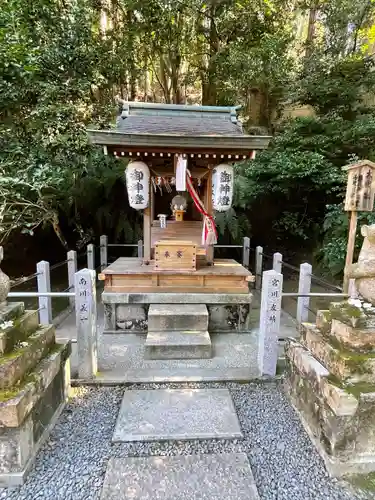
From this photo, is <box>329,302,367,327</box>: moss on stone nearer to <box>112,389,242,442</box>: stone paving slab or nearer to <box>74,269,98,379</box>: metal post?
<box>112,389,242,442</box>: stone paving slab

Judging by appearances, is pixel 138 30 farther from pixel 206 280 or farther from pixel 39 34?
pixel 206 280

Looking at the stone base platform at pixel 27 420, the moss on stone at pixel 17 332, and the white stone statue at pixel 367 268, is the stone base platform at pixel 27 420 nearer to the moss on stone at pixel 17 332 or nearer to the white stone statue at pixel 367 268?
the moss on stone at pixel 17 332

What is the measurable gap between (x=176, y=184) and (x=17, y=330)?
3354 mm

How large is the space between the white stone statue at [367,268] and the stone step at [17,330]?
2767mm

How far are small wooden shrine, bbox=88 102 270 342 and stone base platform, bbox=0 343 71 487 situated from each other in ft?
6.88

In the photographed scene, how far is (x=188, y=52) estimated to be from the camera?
34.5ft

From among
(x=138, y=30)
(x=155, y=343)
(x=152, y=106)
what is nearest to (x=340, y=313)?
(x=155, y=343)

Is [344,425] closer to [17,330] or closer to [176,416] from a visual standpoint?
[176,416]

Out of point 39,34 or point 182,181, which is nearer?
point 182,181

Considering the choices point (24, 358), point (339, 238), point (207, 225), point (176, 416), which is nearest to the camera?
point (24, 358)

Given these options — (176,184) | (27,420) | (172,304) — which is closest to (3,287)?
(27,420)

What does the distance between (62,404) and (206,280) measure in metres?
2.77

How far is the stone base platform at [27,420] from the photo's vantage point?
6.28 ft

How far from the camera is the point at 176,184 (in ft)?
15.9
